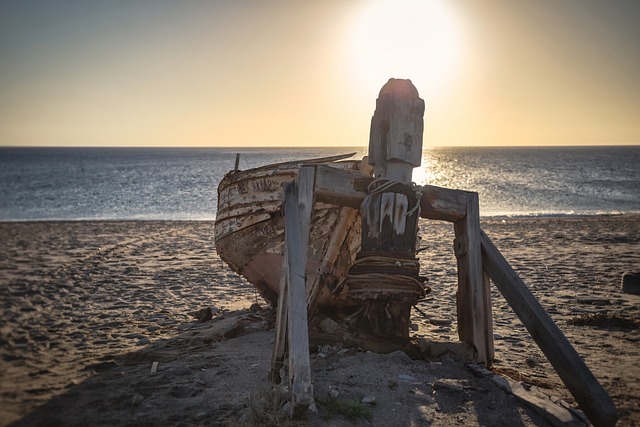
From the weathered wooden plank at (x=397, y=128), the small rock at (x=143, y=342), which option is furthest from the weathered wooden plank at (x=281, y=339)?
the small rock at (x=143, y=342)

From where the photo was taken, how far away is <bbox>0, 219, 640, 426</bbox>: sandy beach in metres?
3.08

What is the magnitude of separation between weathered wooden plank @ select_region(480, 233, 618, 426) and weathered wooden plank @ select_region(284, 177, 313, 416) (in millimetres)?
1524

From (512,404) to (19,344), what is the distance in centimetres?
304

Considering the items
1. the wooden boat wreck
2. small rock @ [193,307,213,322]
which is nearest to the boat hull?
the wooden boat wreck

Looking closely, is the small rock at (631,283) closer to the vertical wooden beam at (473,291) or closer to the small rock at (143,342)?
the vertical wooden beam at (473,291)

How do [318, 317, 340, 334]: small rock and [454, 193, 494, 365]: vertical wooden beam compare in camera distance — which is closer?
[454, 193, 494, 365]: vertical wooden beam

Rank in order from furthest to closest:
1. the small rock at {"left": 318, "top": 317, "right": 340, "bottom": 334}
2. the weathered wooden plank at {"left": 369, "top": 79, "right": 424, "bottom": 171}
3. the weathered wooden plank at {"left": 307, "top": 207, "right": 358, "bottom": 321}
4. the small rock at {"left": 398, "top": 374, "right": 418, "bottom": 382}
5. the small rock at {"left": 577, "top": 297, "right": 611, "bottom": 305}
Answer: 1. the small rock at {"left": 577, "top": 297, "right": 611, "bottom": 305}
2. the weathered wooden plank at {"left": 307, "top": 207, "right": 358, "bottom": 321}
3. the small rock at {"left": 318, "top": 317, "right": 340, "bottom": 334}
4. the weathered wooden plank at {"left": 369, "top": 79, "right": 424, "bottom": 171}
5. the small rock at {"left": 398, "top": 374, "right": 418, "bottom": 382}

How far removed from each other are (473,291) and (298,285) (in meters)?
1.51

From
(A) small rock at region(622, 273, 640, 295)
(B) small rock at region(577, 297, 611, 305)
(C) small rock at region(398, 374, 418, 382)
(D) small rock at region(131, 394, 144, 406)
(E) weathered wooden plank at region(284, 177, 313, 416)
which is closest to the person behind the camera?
(E) weathered wooden plank at region(284, 177, 313, 416)

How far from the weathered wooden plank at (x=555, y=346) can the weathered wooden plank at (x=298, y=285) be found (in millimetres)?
1524

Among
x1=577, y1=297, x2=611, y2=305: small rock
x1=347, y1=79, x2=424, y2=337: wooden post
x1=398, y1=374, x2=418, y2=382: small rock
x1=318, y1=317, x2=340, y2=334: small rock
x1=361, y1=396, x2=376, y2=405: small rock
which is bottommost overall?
x1=577, y1=297, x2=611, y2=305: small rock

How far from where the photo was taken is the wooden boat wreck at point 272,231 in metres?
4.89

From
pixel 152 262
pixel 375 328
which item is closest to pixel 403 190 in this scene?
pixel 375 328

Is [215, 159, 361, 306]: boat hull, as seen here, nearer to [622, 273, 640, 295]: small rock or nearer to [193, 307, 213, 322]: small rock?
[193, 307, 213, 322]: small rock
